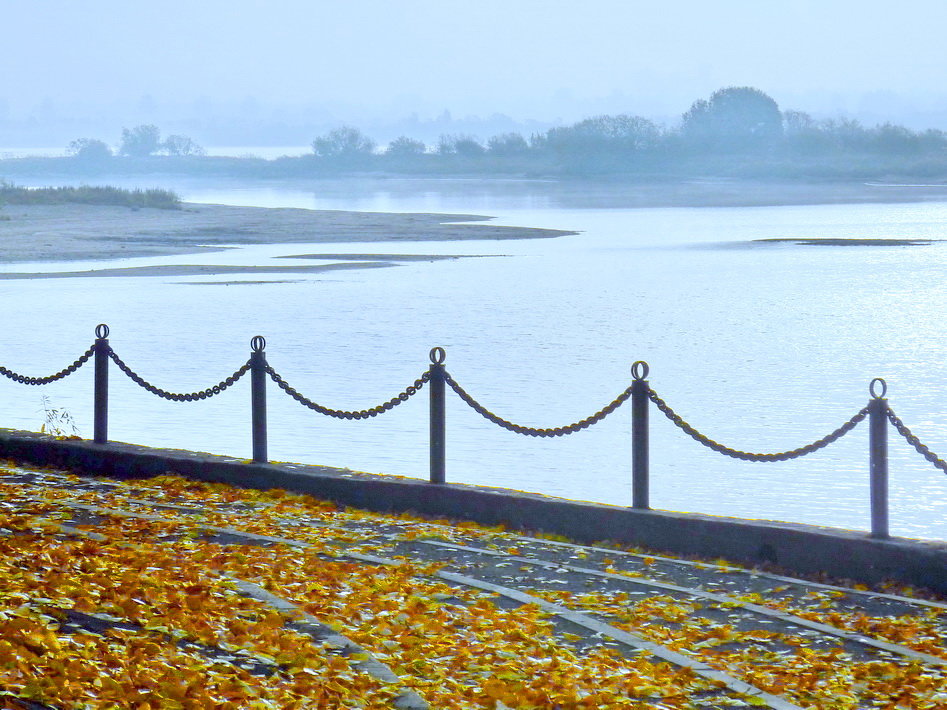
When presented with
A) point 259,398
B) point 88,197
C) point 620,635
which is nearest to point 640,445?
point 620,635

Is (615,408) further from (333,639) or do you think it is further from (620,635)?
(333,639)

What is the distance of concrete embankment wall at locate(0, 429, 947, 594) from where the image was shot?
9359 millimetres

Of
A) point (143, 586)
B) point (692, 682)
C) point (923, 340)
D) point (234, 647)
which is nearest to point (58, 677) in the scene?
point (234, 647)

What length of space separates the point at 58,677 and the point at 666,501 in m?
10.1

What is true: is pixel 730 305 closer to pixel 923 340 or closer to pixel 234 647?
pixel 923 340

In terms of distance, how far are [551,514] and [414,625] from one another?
11.5ft

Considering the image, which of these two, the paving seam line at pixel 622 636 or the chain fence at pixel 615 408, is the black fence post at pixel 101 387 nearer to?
the chain fence at pixel 615 408

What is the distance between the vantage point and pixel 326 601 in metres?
7.94

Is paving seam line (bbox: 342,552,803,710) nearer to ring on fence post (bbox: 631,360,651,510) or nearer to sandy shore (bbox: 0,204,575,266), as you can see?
ring on fence post (bbox: 631,360,651,510)

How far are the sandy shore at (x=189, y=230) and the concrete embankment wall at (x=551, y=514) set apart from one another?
34.1 metres

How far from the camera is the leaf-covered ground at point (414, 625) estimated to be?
6.14m

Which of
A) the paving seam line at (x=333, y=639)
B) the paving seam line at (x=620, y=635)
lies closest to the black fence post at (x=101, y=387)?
the paving seam line at (x=620, y=635)

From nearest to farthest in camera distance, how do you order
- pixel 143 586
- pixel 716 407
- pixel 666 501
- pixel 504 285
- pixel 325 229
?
pixel 143 586, pixel 666 501, pixel 716 407, pixel 504 285, pixel 325 229

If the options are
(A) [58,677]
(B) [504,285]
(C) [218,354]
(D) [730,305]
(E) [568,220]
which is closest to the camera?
(A) [58,677]
